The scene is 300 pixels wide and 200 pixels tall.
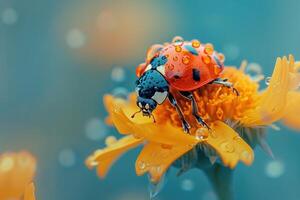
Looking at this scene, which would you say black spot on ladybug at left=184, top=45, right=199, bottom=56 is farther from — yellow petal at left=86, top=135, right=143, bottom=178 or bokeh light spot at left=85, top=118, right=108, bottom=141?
bokeh light spot at left=85, top=118, right=108, bottom=141

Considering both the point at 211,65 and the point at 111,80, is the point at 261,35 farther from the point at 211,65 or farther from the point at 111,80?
the point at 211,65

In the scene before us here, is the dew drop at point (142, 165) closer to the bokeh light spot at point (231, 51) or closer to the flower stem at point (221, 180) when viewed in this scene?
the flower stem at point (221, 180)

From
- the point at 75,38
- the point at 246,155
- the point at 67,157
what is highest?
the point at 75,38

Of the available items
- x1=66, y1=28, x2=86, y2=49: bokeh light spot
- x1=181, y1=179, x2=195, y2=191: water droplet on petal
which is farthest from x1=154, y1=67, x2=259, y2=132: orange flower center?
x1=66, y1=28, x2=86, y2=49: bokeh light spot

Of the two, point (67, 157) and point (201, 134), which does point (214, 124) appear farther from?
point (67, 157)

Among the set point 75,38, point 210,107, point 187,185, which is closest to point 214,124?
point 210,107

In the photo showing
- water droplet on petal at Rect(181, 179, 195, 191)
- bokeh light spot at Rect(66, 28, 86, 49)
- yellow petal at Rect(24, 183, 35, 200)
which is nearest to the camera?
yellow petal at Rect(24, 183, 35, 200)

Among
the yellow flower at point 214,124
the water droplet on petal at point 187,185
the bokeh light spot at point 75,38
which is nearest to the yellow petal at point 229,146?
the yellow flower at point 214,124
